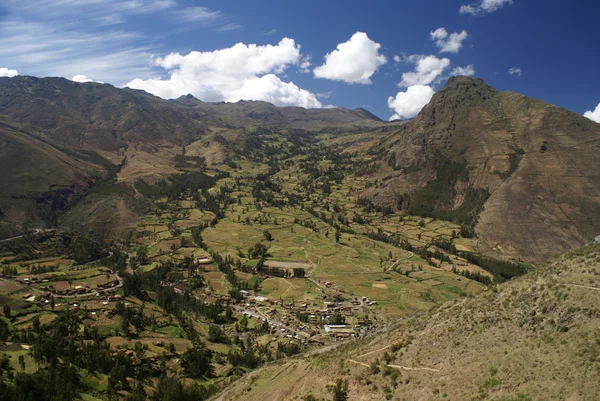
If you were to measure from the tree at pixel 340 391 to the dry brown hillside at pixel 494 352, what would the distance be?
2.06ft

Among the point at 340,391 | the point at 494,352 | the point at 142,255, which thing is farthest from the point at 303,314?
the point at 142,255

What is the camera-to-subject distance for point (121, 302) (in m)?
100

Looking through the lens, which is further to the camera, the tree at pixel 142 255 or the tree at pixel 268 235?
the tree at pixel 268 235

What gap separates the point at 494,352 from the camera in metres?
33.2

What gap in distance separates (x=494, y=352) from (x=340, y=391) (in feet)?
49.9

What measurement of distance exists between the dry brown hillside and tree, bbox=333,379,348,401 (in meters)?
0.63

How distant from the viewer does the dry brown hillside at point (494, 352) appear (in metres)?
27.5

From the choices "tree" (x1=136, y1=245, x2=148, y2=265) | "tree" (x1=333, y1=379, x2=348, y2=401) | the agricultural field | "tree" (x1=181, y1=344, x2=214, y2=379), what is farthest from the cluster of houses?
"tree" (x1=136, y1=245, x2=148, y2=265)

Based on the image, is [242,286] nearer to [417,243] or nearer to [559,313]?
[417,243]

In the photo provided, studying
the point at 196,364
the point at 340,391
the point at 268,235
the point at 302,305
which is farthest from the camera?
the point at 268,235

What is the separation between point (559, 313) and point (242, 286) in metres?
106

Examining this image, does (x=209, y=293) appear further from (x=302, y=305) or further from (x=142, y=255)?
(x=142, y=255)

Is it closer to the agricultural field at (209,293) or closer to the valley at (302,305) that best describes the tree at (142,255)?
the valley at (302,305)

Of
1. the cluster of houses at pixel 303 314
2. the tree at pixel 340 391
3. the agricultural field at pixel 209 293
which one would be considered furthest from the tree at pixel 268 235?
the tree at pixel 340 391
